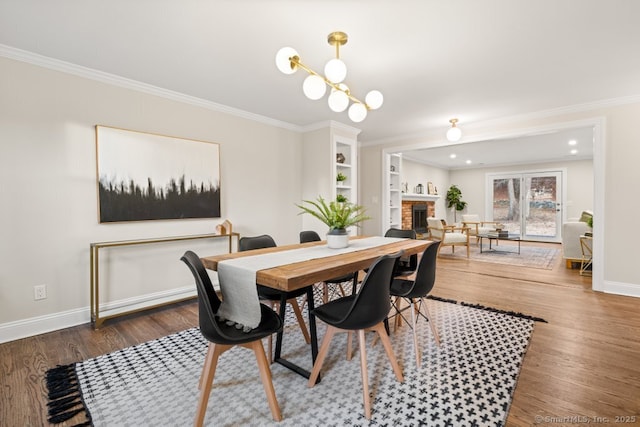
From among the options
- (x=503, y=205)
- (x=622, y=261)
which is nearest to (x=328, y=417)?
(x=622, y=261)

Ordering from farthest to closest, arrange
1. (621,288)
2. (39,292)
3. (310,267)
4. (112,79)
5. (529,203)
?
(529,203) → (621,288) → (112,79) → (39,292) → (310,267)

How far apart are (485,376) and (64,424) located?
2344 mm

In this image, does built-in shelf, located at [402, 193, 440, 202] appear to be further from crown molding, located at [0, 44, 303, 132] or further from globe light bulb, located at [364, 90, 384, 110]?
globe light bulb, located at [364, 90, 384, 110]

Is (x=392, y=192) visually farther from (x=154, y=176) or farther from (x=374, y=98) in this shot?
(x=154, y=176)

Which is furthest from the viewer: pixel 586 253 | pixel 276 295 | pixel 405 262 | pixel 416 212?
pixel 416 212

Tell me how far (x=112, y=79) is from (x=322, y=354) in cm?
310

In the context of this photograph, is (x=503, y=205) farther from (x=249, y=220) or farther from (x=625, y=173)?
(x=249, y=220)

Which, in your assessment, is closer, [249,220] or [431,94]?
[431,94]

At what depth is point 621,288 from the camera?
3.60m

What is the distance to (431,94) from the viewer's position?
3.40 metres

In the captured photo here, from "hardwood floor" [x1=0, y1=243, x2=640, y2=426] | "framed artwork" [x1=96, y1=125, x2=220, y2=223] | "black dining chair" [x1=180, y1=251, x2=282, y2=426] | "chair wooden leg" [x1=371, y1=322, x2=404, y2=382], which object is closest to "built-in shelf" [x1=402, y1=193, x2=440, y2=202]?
"hardwood floor" [x1=0, y1=243, x2=640, y2=426]

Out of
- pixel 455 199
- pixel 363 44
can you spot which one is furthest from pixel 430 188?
pixel 363 44

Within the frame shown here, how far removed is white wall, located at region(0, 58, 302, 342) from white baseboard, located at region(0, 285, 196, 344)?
0.04ft

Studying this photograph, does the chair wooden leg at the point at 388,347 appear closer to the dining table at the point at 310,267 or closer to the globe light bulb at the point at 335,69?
the dining table at the point at 310,267
